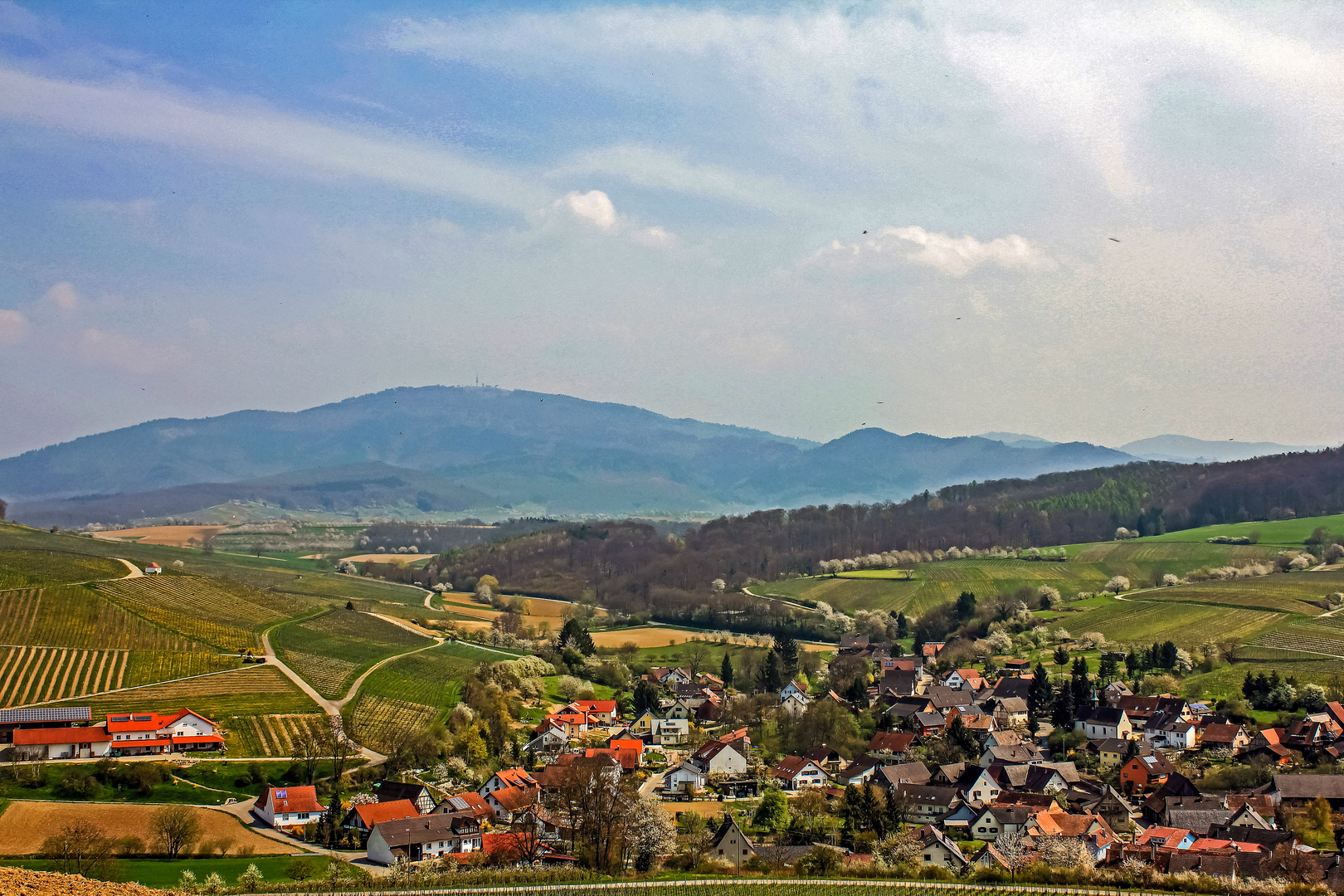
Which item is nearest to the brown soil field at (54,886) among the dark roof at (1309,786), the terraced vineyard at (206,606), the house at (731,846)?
the house at (731,846)

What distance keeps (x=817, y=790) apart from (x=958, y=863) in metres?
11.8

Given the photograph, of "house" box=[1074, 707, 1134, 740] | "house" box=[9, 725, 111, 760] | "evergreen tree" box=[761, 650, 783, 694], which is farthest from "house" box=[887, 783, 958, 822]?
"house" box=[9, 725, 111, 760]

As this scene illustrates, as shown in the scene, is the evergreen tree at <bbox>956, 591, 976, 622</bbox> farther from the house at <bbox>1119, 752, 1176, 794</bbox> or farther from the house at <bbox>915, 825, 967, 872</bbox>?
the house at <bbox>915, 825, 967, 872</bbox>

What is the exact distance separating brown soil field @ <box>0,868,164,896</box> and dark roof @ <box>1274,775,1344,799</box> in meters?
38.8

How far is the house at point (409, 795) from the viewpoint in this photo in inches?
1737

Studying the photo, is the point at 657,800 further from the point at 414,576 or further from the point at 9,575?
the point at 414,576

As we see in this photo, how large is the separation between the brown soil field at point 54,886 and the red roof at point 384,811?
16.4m

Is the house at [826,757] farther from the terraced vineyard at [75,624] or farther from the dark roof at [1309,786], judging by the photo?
the terraced vineyard at [75,624]

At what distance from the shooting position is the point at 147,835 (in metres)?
39.5

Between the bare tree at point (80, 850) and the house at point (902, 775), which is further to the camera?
the house at point (902, 775)

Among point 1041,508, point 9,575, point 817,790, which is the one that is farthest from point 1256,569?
point 9,575

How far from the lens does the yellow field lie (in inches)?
1495

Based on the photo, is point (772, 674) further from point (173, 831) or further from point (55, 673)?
point (173, 831)

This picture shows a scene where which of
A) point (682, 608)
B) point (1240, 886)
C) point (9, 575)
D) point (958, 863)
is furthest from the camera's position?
point (682, 608)
